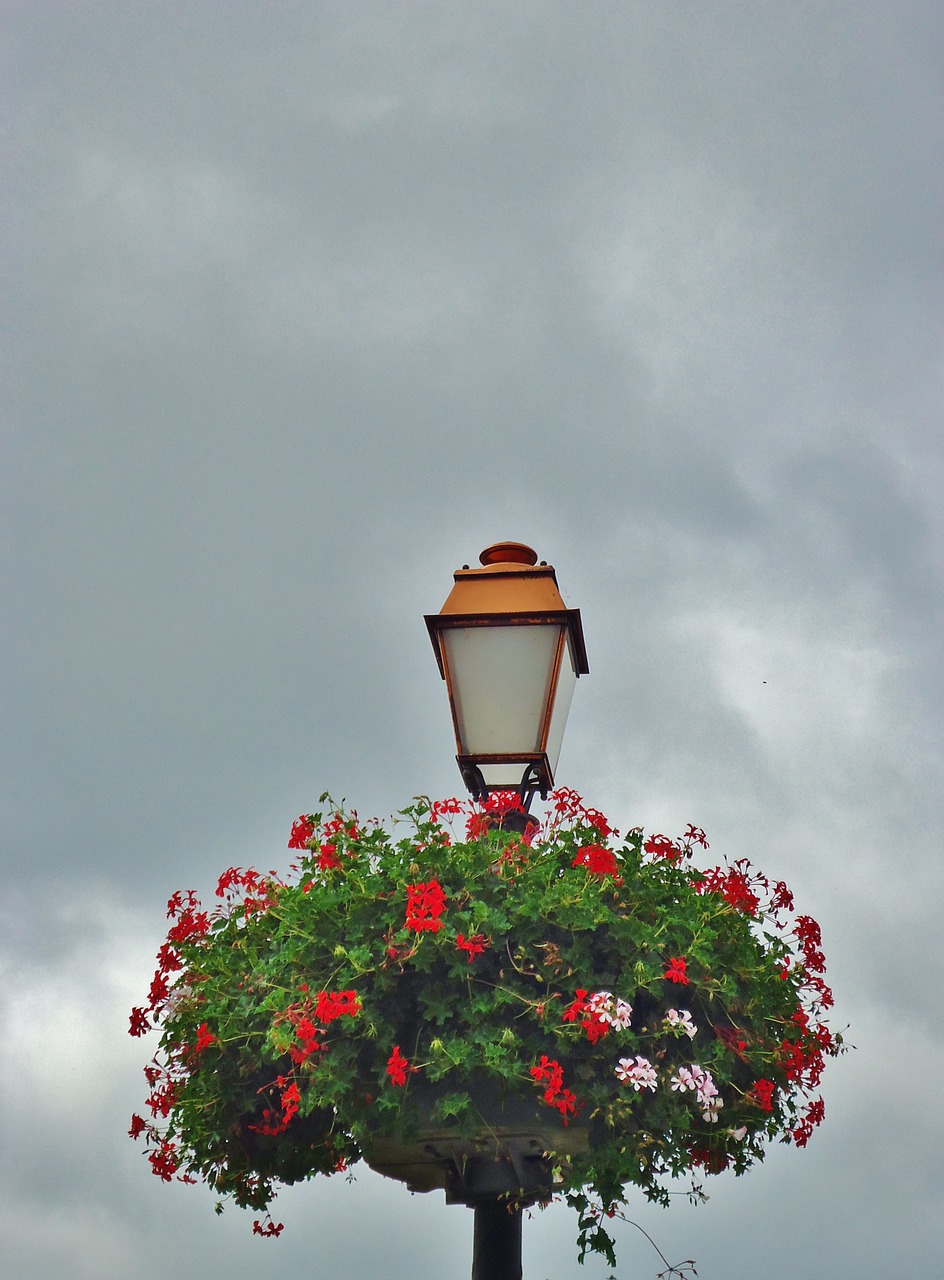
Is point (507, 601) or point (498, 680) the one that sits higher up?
point (507, 601)

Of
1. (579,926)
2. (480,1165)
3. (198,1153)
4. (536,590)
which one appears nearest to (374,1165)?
(480,1165)

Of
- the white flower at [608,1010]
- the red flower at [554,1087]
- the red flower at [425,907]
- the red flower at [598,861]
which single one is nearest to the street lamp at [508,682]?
the red flower at [598,861]

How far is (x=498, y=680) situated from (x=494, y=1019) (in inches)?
45.1

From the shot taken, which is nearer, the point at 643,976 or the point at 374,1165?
the point at 643,976

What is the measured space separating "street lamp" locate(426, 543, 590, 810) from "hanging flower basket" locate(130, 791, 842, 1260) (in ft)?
1.03

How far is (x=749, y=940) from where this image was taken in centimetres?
347

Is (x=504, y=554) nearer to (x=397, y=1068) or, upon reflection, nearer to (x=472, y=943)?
(x=472, y=943)

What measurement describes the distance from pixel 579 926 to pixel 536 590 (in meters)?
1.24

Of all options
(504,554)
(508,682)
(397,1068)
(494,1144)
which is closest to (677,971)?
(494,1144)

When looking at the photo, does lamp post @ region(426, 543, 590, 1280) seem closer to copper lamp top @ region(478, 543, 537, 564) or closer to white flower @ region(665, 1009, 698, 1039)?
copper lamp top @ region(478, 543, 537, 564)

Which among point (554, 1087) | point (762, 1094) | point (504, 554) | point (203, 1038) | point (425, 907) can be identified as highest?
point (504, 554)

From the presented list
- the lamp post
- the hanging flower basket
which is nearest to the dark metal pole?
the hanging flower basket

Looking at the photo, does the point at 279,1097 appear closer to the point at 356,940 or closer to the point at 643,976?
the point at 356,940

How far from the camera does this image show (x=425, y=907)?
302 centimetres
